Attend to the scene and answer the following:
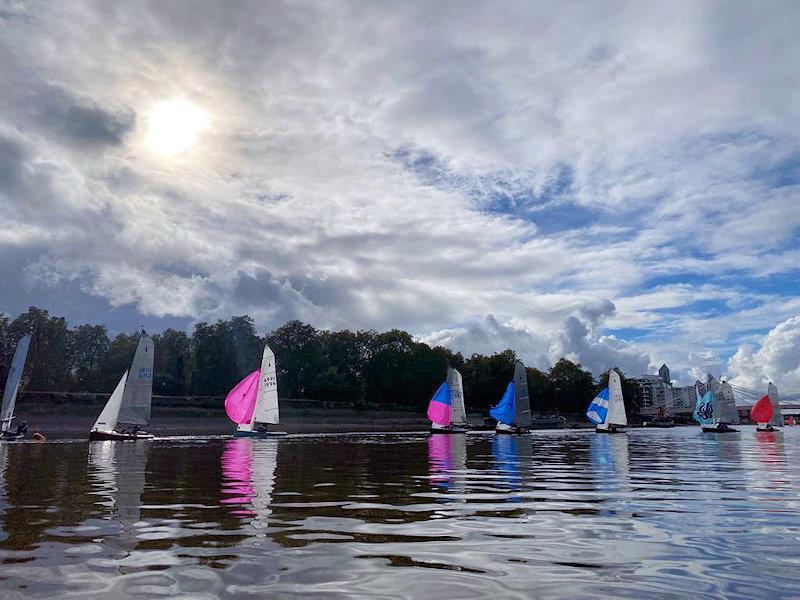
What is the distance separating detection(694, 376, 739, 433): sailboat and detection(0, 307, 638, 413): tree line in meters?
46.7

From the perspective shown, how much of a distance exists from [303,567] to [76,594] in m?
2.19

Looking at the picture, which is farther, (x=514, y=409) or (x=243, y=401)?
(x=514, y=409)

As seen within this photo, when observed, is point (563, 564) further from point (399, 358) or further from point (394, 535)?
point (399, 358)

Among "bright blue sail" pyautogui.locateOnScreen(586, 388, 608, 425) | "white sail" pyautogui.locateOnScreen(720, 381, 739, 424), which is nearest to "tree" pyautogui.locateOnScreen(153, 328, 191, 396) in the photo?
"bright blue sail" pyautogui.locateOnScreen(586, 388, 608, 425)

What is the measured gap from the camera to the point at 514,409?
243 feet

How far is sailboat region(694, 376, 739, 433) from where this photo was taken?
8206cm

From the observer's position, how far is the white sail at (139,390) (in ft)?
180

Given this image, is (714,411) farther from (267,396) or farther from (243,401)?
(243,401)

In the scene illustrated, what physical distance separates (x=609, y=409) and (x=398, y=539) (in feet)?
267

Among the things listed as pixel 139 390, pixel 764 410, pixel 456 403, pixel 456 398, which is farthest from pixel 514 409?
pixel 139 390

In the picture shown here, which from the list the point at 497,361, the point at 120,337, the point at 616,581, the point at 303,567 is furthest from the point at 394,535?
the point at 497,361

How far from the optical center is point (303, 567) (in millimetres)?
6918

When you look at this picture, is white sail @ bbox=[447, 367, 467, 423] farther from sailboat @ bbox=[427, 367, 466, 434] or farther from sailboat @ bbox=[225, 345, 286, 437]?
sailboat @ bbox=[225, 345, 286, 437]

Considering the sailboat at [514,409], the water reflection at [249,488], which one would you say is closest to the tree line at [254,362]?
the sailboat at [514,409]
